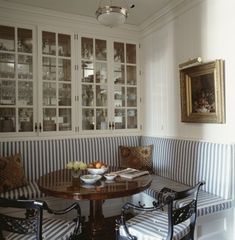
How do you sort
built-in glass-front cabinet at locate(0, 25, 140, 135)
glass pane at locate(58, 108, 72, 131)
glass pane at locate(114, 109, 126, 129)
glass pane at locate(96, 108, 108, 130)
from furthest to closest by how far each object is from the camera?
1. glass pane at locate(114, 109, 126, 129)
2. glass pane at locate(96, 108, 108, 130)
3. glass pane at locate(58, 108, 72, 131)
4. built-in glass-front cabinet at locate(0, 25, 140, 135)

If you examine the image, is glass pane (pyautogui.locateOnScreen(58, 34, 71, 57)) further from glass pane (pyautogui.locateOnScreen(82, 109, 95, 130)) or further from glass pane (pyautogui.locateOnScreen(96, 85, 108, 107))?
glass pane (pyautogui.locateOnScreen(82, 109, 95, 130))

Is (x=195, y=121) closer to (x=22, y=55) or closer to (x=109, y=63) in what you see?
(x=109, y=63)

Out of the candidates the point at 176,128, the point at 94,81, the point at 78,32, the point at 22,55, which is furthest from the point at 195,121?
the point at 22,55

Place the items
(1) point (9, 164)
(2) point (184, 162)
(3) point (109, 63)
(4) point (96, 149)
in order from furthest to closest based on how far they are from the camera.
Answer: (3) point (109, 63)
(4) point (96, 149)
(2) point (184, 162)
(1) point (9, 164)

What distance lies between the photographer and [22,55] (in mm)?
3543

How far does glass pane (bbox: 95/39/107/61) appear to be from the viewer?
13.2 feet

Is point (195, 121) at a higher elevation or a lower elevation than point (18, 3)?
lower

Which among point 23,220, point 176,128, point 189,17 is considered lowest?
point 23,220

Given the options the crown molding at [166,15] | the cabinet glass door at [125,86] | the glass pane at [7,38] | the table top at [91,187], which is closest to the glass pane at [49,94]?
the glass pane at [7,38]

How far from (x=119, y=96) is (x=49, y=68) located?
3.98 ft

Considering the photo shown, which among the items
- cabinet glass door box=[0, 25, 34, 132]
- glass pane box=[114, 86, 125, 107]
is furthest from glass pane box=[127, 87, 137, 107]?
cabinet glass door box=[0, 25, 34, 132]

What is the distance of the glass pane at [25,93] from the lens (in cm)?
352

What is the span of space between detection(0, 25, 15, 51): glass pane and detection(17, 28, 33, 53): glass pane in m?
0.08

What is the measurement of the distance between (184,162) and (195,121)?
54cm
